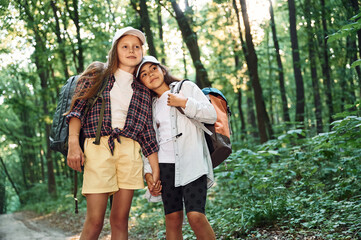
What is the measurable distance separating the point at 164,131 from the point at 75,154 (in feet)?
3.09

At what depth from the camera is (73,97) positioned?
3152 millimetres

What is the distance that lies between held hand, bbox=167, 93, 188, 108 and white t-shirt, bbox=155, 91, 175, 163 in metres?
0.25

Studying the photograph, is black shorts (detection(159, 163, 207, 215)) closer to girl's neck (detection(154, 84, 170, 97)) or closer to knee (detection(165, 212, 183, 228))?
knee (detection(165, 212, 183, 228))

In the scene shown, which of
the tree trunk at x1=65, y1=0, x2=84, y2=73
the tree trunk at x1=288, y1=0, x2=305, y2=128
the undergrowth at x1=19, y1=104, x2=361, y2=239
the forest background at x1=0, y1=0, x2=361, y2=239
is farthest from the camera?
the tree trunk at x1=288, y1=0, x2=305, y2=128

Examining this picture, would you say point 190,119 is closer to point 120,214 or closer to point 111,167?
point 111,167

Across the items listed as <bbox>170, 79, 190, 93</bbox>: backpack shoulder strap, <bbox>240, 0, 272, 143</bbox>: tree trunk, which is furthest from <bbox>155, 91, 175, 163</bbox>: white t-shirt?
<bbox>240, 0, 272, 143</bbox>: tree trunk

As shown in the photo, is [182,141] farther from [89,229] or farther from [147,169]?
[89,229]

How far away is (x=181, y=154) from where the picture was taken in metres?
3.19

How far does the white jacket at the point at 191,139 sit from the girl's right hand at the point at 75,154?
0.68m

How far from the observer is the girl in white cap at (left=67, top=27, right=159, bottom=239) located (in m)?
3.07

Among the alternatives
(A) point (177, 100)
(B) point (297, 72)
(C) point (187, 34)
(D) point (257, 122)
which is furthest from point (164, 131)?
(B) point (297, 72)

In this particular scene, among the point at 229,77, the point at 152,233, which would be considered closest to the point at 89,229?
the point at 152,233

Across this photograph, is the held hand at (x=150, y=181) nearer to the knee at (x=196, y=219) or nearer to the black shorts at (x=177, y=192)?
the black shorts at (x=177, y=192)

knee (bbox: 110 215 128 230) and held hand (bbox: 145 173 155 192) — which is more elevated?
held hand (bbox: 145 173 155 192)
